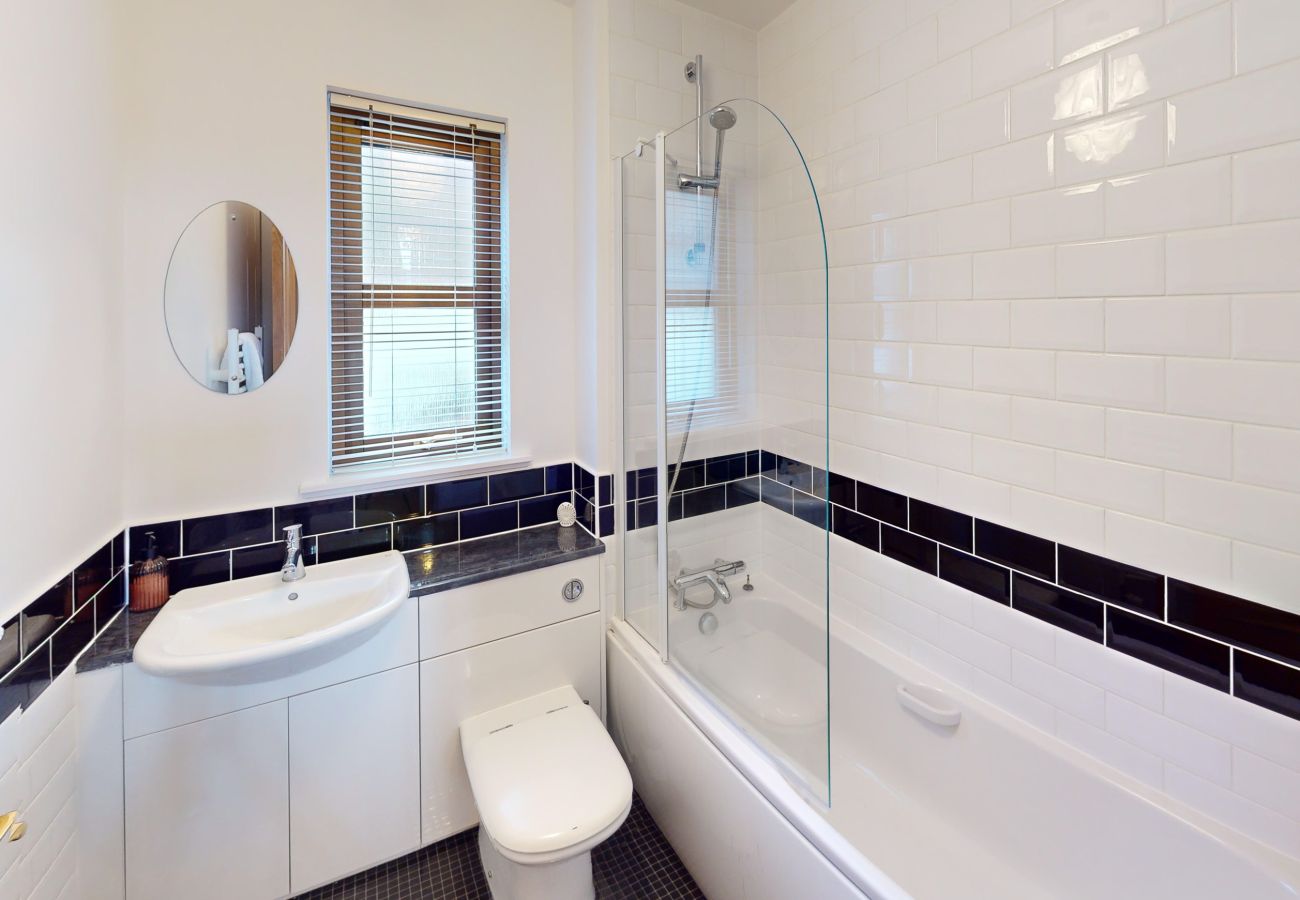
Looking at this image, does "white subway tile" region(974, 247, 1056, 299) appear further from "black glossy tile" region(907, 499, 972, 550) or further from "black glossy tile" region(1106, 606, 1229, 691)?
"black glossy tile" region(1106, 606, 1229, 691)

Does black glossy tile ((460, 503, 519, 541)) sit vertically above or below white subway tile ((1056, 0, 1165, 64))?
below

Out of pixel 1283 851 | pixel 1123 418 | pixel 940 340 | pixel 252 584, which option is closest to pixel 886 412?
pixel 940 340

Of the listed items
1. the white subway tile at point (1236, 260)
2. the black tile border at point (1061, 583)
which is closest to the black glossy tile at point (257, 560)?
the black tile border at point (1061, 583)

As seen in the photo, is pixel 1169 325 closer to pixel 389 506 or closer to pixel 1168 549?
pixel 1168 549

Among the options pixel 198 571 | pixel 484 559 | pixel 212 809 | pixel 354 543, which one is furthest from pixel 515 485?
pixel 212 809

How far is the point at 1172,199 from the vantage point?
110cm

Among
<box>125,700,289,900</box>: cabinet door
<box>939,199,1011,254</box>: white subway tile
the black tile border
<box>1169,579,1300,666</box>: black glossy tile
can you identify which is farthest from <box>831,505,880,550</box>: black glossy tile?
<box>125,700,289,900</box>: cabinet door

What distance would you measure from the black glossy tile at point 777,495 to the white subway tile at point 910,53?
4.05ft

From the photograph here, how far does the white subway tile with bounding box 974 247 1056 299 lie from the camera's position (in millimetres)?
1301

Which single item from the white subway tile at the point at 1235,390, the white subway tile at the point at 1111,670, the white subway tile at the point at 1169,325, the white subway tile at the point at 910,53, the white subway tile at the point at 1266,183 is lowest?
the white subway tile at the point at 1111,670

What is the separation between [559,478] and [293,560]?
860mm

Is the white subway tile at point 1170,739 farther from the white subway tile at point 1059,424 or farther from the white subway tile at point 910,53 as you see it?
the white subway tile at point 910,53

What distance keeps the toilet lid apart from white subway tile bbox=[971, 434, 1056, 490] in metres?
1.23

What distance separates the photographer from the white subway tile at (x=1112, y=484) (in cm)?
117
